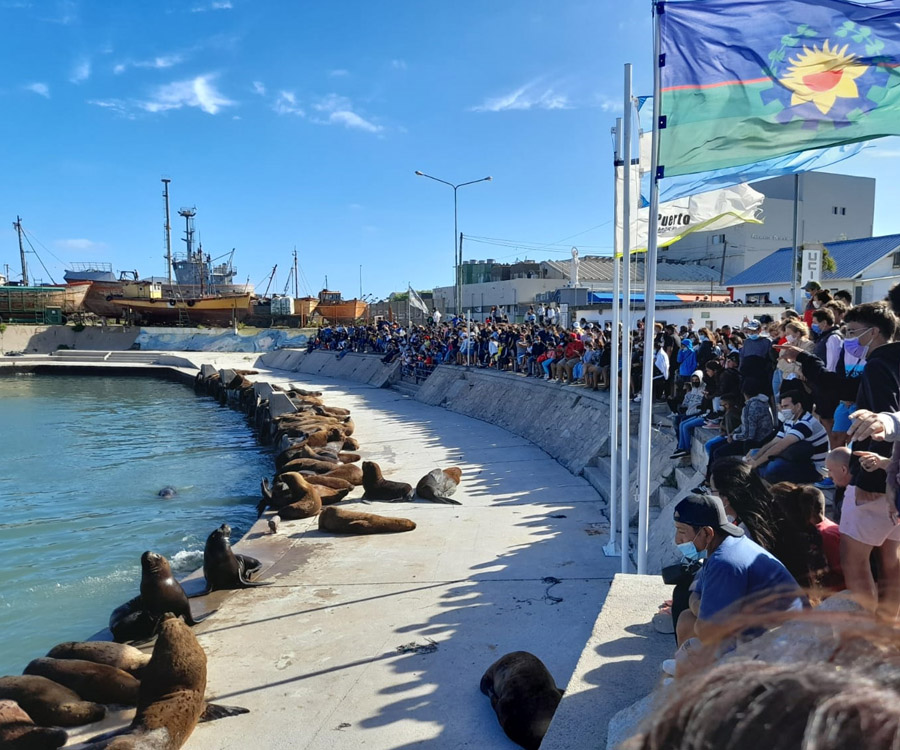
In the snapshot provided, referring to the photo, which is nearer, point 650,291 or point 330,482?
point 650,291

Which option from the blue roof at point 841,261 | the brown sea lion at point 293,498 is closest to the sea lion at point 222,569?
the brown sea lion at point 293,498

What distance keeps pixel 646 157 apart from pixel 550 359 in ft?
37.9

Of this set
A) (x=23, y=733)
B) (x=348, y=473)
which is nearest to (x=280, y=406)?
(x=348, y=473)

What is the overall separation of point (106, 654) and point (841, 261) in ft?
111

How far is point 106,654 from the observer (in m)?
6.29

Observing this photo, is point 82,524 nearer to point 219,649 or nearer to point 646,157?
point 219,649

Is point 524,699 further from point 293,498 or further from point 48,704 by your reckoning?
point 293,498

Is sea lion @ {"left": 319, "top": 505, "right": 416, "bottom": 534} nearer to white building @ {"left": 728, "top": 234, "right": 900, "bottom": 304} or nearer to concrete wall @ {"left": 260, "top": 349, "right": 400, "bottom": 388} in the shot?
concrete wall @ {"left": 260, "top": 349, "right": 400, "bottom": 388}

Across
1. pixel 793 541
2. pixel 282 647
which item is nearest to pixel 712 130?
pixel 793 541

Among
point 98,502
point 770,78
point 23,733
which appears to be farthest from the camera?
point 98,502

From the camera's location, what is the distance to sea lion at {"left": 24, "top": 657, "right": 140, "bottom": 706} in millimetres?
5812

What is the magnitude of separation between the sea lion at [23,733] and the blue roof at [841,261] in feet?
102

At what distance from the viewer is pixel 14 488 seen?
16.8 meters

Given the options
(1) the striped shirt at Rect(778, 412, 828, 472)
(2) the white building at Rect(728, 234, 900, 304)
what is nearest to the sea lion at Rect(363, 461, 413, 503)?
(1) the striped shirt at Rect(778, 412, 828, 472)
